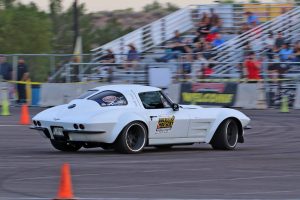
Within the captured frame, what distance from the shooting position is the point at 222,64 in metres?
29.1

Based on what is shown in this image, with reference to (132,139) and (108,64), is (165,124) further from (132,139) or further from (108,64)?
(108,64)

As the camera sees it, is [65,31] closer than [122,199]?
No

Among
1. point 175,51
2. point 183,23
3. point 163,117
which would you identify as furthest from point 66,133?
point 183,23

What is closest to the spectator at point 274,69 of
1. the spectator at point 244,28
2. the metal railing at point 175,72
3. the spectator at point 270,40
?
the metal railing at point 175,72

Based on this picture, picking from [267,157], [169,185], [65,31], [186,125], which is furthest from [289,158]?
[65,31]

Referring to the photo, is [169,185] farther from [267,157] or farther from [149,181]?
[267,157]

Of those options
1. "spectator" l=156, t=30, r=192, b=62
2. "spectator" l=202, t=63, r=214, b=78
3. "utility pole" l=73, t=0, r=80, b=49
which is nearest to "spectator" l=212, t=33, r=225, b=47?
"spectator" l=156, t=30, r=192, b=62

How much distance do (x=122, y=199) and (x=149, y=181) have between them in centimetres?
164

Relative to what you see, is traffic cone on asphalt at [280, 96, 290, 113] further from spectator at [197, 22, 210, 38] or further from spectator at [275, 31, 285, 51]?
spectator at [197, 22, 210, 38]

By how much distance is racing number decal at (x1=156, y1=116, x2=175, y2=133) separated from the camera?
47.0 feet

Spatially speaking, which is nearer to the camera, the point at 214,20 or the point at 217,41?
the point at 217,41

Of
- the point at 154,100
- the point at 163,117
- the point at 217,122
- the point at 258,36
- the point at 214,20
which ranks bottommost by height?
the point at 217,122

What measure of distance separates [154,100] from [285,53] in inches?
561

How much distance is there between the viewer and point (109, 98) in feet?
46.2
